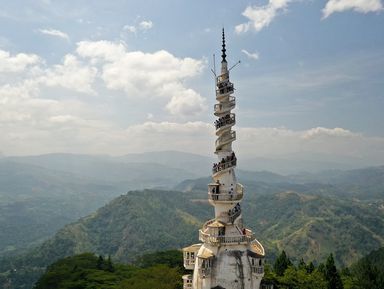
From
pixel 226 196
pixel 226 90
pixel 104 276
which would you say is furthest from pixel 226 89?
pixel 104 276

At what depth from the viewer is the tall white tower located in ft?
131

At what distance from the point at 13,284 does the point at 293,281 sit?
438ft

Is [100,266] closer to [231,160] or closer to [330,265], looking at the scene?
[330,265]

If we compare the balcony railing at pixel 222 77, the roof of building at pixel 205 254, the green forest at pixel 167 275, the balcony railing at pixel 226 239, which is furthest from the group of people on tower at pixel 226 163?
the green forest at pixel 167 275

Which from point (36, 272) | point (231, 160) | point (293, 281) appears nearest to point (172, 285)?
point (293, 281)

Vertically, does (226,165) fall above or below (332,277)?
above

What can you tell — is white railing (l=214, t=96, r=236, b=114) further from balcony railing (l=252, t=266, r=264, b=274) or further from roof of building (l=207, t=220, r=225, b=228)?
balcony railing (l=252, t=266, r=264, b=274)

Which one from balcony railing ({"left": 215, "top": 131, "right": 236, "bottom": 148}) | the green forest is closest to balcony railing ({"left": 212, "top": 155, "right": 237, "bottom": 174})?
balcony railing ({"left": 215, "top": 131, "right": 236, "bottom": 148})

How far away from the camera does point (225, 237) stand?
40656mm

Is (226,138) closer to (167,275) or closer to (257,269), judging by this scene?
(257,269)

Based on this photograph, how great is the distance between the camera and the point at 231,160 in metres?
42.5

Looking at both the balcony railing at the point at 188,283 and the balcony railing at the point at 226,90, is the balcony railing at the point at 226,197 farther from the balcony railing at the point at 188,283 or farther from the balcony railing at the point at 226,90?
the balcony railing at the point at 226,90

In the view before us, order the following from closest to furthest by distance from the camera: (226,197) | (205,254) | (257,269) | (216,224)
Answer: (205,254), (257,269), (216,224), (226,197)

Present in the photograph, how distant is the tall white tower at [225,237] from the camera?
3994 cm
